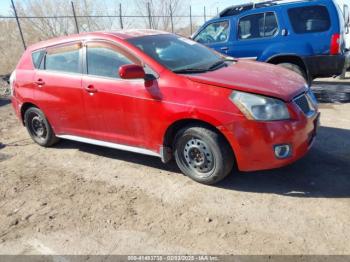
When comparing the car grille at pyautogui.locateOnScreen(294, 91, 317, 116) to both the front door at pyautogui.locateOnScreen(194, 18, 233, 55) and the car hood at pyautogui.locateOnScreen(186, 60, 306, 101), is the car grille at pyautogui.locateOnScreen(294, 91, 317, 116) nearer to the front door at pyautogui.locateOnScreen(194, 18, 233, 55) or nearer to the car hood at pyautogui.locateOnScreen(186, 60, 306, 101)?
the car hood at pyautogui.locateOnScreen(186, 60, 306, 101)

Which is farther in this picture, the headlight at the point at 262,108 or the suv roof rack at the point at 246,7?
the suv roof rack at the point at 246,7

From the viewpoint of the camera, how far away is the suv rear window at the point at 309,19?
7.21 meters

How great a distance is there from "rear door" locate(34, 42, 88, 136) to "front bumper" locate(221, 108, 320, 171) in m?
2.19

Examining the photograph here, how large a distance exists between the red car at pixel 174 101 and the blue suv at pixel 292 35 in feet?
10.0

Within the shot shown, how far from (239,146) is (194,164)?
665 mm

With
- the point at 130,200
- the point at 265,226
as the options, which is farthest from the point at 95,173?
the point at 265,226

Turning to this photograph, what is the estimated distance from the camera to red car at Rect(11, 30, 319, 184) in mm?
3684

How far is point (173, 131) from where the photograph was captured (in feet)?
13.9

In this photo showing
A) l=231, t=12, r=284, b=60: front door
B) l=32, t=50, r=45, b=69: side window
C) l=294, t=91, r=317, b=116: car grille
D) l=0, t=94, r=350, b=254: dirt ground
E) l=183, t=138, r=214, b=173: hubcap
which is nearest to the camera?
l=0, t=94, r=350, b=254: dirt ground

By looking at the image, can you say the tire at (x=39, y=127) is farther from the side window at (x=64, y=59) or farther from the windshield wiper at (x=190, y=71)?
the windshield wiper at (x=190, y=71)

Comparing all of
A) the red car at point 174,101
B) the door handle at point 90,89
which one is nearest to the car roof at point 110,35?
the red car at point 174,101

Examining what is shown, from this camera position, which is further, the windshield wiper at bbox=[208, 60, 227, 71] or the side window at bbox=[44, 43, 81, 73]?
the side window at bbox=[44, 43, 81, 73]

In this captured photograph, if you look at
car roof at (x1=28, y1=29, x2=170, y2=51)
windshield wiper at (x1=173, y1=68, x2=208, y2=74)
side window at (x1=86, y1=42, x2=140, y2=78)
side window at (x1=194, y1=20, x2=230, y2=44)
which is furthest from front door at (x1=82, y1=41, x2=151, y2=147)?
side window at (x1=194, y1=20, x2=230, y2=44)

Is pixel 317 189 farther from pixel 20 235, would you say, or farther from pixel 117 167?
pixel 20 235
